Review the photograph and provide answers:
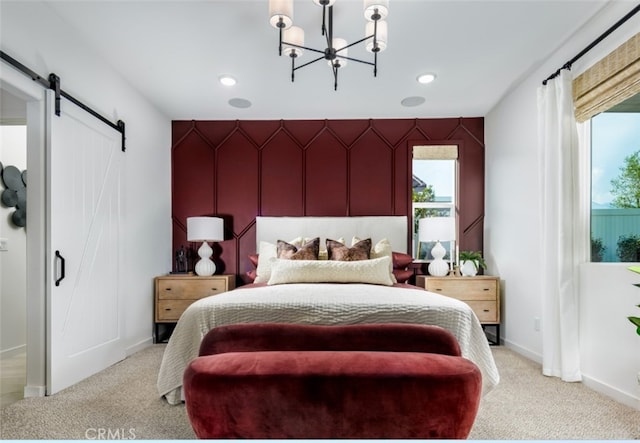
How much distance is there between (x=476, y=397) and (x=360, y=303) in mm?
753

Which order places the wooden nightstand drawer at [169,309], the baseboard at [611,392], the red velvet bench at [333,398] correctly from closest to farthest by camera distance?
1. the red velvet bench at [333,398]
2. the baseboard at [611,392]
3. the wooden nightstand drawer at [169,309]

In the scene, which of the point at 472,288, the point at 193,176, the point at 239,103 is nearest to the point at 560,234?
the point at 472,288

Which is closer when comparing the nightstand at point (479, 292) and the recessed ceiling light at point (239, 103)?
the nightstand at point (479, 292)

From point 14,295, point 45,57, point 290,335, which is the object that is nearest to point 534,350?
point 290,335

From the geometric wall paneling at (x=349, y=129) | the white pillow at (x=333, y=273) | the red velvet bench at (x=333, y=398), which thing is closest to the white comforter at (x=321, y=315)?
the red velvet bench at (x=333, y=398)

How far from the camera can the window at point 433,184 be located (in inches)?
174

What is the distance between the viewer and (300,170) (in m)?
4.46

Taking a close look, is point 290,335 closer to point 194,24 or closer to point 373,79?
point 194,24

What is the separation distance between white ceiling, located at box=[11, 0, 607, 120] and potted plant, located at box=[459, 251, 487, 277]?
1545 mm

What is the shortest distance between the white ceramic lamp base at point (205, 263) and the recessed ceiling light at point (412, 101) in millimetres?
2535

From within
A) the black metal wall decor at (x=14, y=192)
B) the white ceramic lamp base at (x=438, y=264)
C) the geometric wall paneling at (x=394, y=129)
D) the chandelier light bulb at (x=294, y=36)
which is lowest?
the white ceramic lamp base at (x=438, y=264)

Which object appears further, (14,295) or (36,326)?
(14,295)

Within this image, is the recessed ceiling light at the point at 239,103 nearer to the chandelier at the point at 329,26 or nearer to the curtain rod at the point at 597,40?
the chandelier at the point at 329,26

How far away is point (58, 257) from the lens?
8.34 feet
